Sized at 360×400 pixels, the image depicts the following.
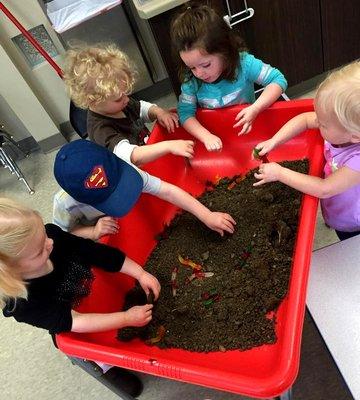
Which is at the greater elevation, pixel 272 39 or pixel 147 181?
pixel 147 181

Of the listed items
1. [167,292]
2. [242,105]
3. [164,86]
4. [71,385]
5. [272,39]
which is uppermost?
[242,105]

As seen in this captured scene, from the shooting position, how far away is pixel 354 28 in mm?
1616

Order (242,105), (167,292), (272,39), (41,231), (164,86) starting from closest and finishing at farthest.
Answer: (41,231) < (167,292) < (242,105) < (272,39) < (164,86)

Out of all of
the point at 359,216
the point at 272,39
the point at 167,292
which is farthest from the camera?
the point at 272,39

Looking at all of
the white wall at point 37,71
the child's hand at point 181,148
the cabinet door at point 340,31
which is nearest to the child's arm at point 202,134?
the child's hand at point 181,148

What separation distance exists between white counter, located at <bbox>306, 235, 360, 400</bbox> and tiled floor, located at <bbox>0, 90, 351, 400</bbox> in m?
0.41

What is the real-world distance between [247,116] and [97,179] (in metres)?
0.48

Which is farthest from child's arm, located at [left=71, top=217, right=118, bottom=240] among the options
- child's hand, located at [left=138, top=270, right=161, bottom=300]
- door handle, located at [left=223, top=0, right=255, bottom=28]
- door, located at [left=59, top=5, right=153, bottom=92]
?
door, located at [left=59, top=5, right=153, bottom=92]

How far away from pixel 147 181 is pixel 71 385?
774 millimetres

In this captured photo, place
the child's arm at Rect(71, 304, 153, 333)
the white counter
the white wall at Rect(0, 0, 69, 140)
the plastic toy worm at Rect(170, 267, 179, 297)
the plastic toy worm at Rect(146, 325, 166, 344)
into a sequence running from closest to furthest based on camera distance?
the white counter → the child's arm at Rect(71, 304, 153, 333) → the plastic toy worm at Rect(146, 325, 166, 344) → the plastic toy worm at Rect(170, 267, 179, 297) → the white wall at Rect(0, 0, 69, 140)

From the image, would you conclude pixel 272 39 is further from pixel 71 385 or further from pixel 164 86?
pixel 71 385

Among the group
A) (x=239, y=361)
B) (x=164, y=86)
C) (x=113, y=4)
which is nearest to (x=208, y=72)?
(x=239, y=361)

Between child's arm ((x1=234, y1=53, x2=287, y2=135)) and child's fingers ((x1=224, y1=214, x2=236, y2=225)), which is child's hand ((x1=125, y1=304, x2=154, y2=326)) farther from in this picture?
child's arm ((x1=234, y1=53, x2=287, y2=135))

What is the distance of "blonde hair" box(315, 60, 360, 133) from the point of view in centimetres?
67
